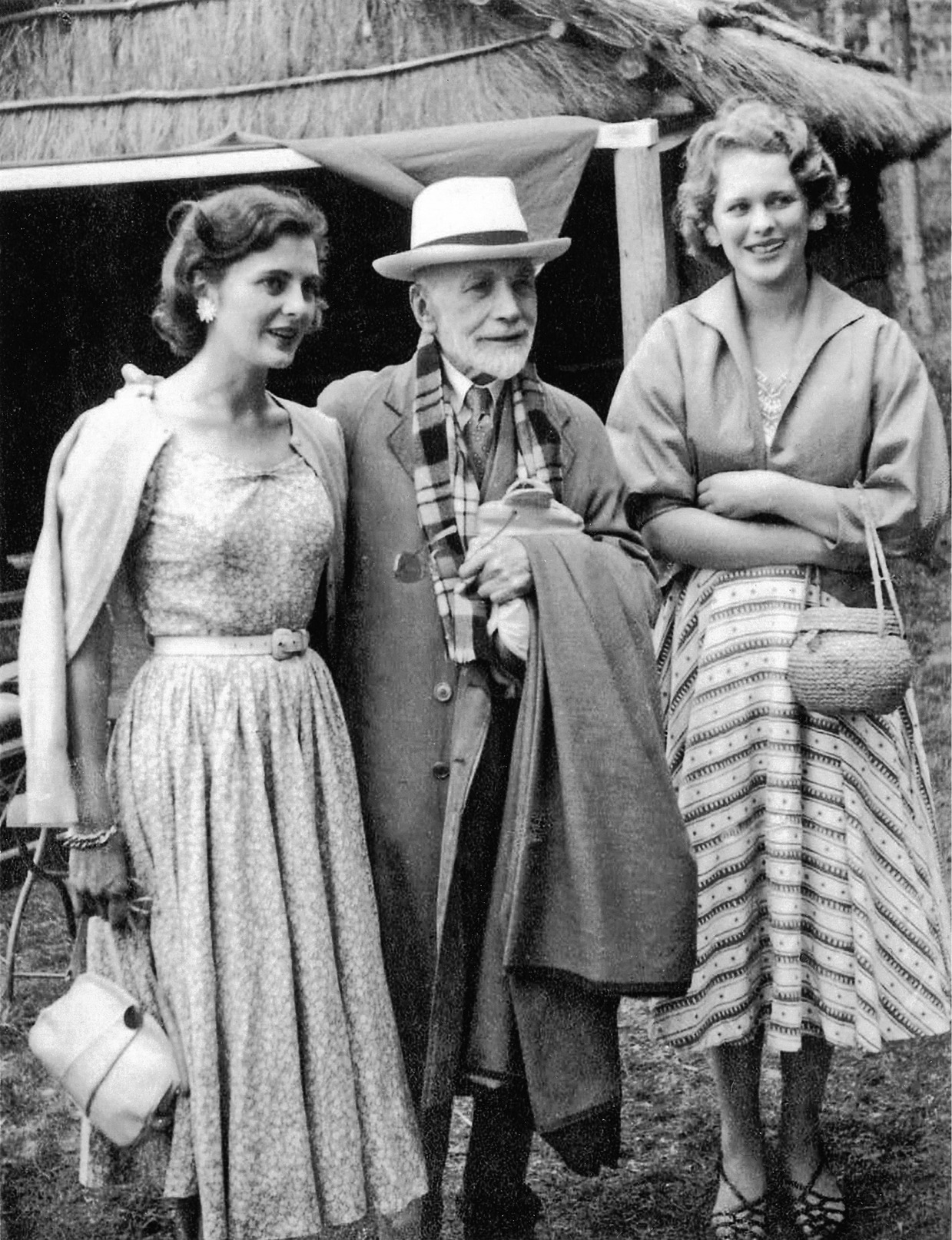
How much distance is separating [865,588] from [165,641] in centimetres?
154

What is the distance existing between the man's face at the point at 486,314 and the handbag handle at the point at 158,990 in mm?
1268

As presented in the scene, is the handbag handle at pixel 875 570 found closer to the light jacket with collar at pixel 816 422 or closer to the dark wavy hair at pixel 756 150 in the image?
the light jacket with collar at pixel 816 422

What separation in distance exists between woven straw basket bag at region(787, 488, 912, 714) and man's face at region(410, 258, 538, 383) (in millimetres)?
819

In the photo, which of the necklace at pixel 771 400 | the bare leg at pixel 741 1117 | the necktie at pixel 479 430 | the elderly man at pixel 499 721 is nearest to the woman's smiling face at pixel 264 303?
the elderly man at pixel 499 721

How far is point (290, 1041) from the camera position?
8.53 feet

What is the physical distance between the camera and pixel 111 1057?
249 cm

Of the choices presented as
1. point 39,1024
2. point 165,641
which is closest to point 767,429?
point 165,641

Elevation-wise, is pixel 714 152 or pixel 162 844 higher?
pixel 714 152

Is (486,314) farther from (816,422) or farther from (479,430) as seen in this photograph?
(816,422)

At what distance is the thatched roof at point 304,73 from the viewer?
588 centimetres

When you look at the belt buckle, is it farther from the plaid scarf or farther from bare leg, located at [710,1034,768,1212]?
bare leg, located at [710,1034,768,1212]

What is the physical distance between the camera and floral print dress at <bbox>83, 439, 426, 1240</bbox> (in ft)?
8.44

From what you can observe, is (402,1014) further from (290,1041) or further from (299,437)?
(299,437)

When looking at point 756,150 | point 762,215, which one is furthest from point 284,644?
point 756,150
